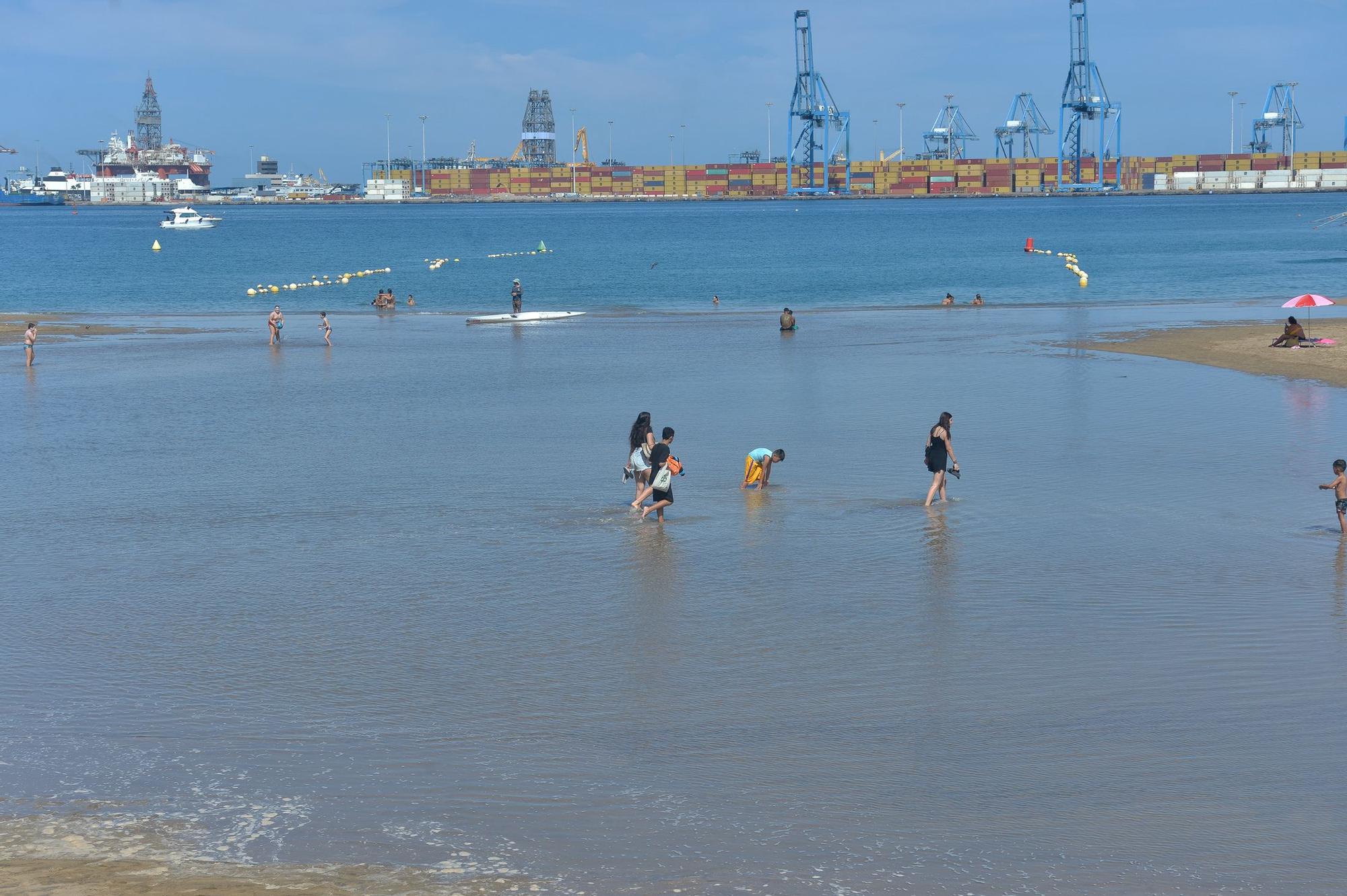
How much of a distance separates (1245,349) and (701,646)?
27.1 metres

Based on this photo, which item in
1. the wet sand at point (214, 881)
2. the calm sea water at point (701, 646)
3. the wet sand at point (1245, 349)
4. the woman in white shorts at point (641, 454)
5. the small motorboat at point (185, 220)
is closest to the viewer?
the wet sand at point (214, 881)

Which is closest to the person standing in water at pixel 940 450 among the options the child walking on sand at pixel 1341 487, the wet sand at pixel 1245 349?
the child walking on sand at pixel 1341 487

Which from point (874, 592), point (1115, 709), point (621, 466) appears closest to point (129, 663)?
point (874, 592)

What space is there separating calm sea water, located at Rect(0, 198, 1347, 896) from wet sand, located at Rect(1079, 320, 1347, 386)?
367 centimetres

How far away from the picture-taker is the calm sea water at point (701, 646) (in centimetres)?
895

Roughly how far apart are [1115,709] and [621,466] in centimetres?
1135

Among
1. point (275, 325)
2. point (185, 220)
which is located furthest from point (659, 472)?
point (185, 220)

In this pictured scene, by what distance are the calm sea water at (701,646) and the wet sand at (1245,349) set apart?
367 centimetres

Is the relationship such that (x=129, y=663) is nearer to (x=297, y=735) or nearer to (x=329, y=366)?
(x=297, y=735)

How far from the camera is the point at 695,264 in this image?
93.7m

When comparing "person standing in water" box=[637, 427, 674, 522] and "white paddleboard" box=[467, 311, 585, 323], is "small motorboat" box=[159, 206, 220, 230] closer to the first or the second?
"white paddleboard" box=[467, 311, 585, 323]

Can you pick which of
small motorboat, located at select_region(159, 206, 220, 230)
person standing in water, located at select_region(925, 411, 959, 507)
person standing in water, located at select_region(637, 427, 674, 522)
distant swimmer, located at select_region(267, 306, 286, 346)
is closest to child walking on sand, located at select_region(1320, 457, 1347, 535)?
person standing in water, located at select_region(925, 411, 959, 507)

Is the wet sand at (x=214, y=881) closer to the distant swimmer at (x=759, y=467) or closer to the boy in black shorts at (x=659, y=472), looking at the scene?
the boy in black shorts at (x=659, y=472)

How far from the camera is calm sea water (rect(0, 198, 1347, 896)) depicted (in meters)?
8.95
